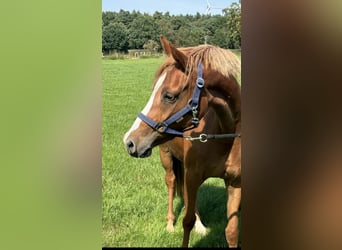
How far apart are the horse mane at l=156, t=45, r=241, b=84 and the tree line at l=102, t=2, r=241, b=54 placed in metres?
0.03

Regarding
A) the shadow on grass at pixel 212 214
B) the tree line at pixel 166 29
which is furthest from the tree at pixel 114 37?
the shadow on grass at pixel 212 214

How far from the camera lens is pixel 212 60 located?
46.5 inches

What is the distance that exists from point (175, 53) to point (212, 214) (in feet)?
3.09

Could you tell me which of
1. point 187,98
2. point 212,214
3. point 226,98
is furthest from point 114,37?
point 212,214

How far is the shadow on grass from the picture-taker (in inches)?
61.1

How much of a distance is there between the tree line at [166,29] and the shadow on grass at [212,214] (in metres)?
0.78

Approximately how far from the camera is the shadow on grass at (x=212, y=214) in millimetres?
1552

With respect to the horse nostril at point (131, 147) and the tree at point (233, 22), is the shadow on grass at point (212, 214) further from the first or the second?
the tree at point (233, 22)

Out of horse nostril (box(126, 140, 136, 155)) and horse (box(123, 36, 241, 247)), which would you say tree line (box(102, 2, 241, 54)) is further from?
horse nostril (box(126, 140, 136, 155))
